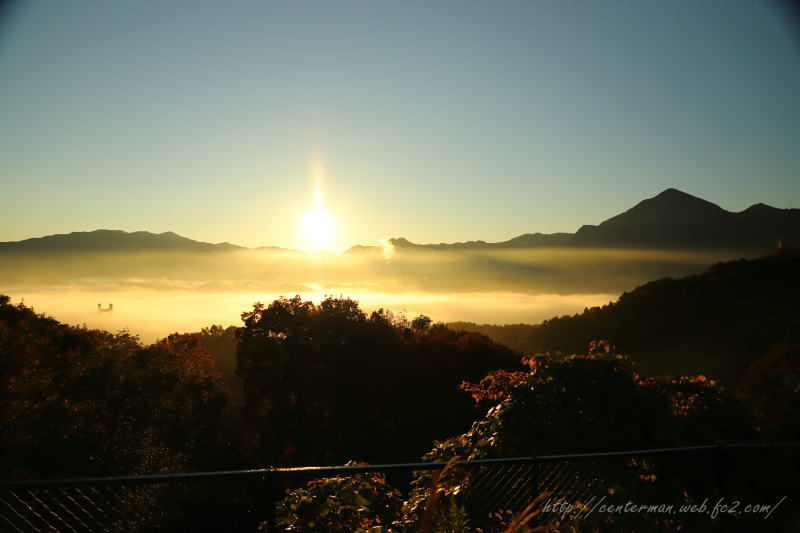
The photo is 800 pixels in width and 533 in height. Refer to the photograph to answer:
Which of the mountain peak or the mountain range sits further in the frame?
the mountain peak

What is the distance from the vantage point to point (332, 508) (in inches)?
222

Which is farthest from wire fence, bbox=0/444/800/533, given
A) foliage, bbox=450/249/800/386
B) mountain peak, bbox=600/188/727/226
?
mountain peak, bbox=600/188/727/226

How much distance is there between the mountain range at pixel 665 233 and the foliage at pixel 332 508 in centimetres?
14646

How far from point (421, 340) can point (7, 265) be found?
455 ft

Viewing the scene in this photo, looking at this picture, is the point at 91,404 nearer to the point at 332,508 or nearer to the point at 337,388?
the point at 337,388

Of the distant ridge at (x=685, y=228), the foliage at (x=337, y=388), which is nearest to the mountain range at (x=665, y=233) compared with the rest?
the distant ridge at (x=685, y=228)

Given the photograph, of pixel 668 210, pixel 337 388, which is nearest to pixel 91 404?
pixel 337 388

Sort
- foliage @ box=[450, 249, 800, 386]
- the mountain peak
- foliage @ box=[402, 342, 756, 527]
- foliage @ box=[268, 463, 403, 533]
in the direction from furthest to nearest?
1. the mountain peak
2. foliage @ box=[450, 249, 800, 386]
3. foliage @ box=[402, 342, 756, 527]
4. foliage @ box=[268, 463, 403, 533]

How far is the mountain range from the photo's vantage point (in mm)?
137875

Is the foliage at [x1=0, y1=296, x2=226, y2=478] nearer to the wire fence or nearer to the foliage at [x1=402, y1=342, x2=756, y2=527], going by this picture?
the wire fence

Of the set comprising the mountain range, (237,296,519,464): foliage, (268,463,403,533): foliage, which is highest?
the mountain range

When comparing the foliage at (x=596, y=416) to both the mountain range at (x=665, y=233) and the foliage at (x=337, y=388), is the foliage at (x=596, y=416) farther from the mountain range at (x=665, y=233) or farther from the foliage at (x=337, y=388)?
the mountain range at (x=665, y=233)

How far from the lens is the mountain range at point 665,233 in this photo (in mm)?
137875

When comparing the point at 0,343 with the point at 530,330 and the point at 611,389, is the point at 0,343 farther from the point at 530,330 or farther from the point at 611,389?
the point at 530,330
